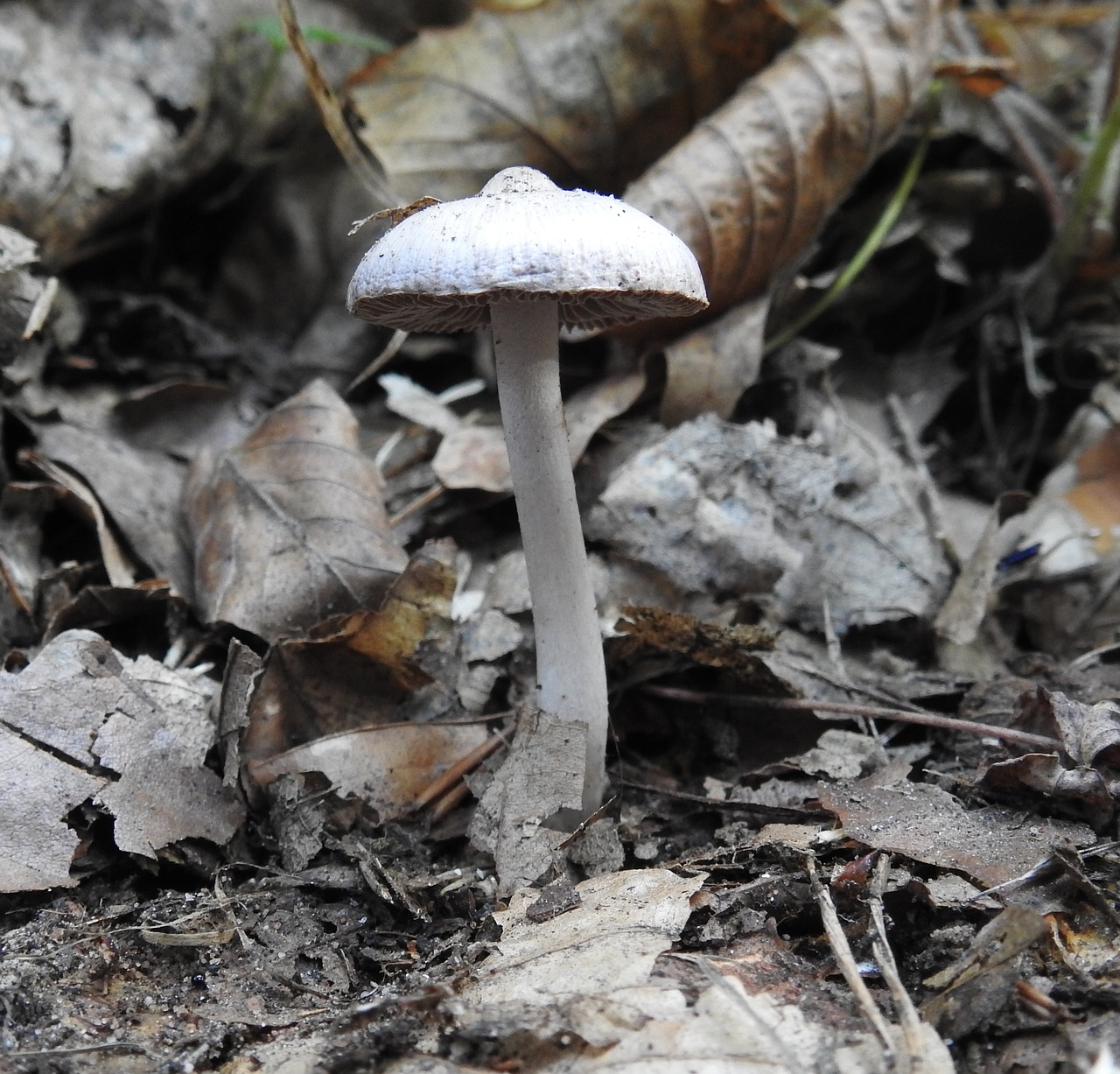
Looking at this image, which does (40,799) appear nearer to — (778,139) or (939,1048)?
(939,1048)

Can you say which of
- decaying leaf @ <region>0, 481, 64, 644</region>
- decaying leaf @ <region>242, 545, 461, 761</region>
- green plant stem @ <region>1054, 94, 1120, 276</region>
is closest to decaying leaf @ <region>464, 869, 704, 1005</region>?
decaying leaf @ <region>242, 545, 461, 761</region>

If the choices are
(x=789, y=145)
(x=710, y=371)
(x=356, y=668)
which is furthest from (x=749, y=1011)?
(x=789, y=145)

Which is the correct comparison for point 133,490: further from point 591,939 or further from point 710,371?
point 591,939

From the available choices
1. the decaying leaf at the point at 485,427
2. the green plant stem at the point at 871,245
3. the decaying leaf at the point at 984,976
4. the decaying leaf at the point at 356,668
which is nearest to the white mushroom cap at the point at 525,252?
the decaying leaf at the point at 356,668

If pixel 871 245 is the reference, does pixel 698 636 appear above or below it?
below

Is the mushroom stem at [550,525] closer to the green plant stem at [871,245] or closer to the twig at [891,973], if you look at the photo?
the twig at [891,973]
